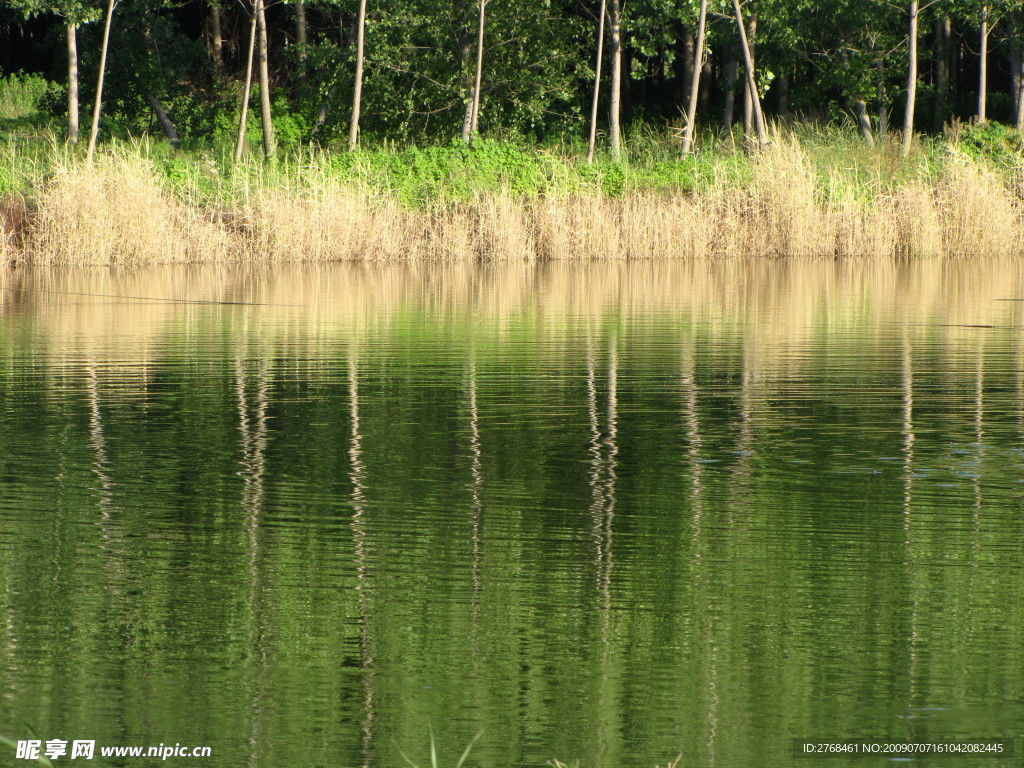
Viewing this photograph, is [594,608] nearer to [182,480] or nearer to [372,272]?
[182,480]

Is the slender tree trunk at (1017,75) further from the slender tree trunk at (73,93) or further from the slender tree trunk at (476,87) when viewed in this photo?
the slender tree trunk at (73,93)

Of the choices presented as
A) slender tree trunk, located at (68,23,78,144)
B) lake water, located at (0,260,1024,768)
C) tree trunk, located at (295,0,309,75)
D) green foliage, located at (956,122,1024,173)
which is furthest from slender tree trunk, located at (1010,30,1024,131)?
lake water, located at (0,260,1024,768)

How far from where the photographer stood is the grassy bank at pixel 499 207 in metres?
23.6

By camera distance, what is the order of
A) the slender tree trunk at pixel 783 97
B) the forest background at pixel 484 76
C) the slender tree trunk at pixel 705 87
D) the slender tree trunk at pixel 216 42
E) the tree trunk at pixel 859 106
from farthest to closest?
the slender tree trunk at pixel 705 87, the slender tree trunk at pixel 783 97, the slender tree trunk at pixel 216 42, the tree trunk at pixel 859 106, the forest background at pixel 484 76

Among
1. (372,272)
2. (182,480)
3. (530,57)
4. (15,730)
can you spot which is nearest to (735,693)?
(15,730)

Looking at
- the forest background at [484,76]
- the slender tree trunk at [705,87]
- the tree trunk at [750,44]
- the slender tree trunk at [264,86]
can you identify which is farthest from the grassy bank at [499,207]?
the slender tree trunk at [705,87]

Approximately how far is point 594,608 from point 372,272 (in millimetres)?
18244

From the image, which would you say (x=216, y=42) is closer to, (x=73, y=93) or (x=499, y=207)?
(x=73, y=93)

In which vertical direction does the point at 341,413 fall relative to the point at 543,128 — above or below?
below

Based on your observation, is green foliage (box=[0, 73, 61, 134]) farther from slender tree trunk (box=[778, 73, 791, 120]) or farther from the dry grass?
slender tree trunk (box=[778, 73, 791, 120])

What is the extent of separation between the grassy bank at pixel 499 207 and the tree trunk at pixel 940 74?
44.4ft

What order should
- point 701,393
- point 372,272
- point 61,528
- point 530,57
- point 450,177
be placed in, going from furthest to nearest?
point 530,57 → point 450,177 → point 372,272 → point 701,393 → point 61,528

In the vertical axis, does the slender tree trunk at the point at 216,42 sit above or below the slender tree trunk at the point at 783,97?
above

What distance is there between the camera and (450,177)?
92.3 ft
